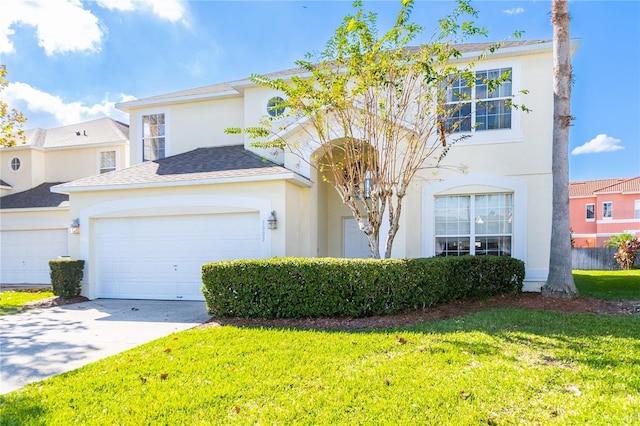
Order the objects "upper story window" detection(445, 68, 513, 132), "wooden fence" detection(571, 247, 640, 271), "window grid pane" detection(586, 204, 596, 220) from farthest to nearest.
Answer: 1. "window grid pane" detection(586, 204, 596, 220)
2. "wooden fence" detection(571, 247, 640, 271)
3. "upper story window" detection(445, 68, 513, 132)

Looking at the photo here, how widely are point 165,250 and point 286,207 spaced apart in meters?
3.95

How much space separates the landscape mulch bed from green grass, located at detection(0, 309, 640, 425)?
0.81 metres

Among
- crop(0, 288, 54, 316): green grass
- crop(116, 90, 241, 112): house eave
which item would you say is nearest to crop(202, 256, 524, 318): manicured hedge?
→ crop(0, 288, 54, 316): green grass

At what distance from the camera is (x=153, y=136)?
47.2 feet

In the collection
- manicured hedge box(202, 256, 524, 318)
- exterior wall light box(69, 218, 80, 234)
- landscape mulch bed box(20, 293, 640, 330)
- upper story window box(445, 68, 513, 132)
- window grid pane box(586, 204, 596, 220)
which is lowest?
landscape mulch bed box(20, 293, 640, 330)

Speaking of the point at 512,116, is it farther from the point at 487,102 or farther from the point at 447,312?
the point at 447,312

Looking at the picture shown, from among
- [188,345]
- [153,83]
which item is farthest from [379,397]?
[153,83]

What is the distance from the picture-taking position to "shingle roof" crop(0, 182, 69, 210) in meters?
15.7

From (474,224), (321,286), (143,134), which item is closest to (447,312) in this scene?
(321,286)

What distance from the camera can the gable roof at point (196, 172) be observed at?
1035 centimetres

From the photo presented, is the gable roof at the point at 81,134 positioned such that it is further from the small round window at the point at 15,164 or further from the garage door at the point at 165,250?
the garage door at the point at 165,250

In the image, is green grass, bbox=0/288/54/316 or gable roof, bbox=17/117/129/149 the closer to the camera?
green grass, bbox=0/288/54/316

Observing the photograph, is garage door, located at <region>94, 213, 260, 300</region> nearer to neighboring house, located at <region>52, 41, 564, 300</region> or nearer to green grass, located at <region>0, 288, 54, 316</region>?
neighboring house, located at <region>52, 41, 564, 300</region>

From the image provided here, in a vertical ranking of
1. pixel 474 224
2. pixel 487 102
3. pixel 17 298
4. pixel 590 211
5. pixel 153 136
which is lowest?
pixel 17 298
